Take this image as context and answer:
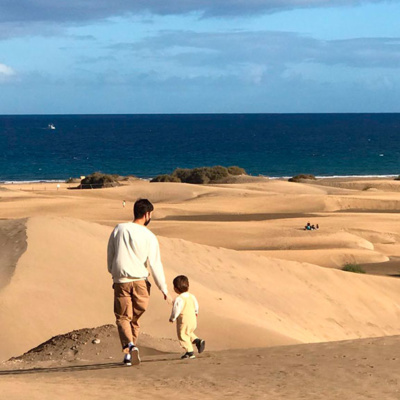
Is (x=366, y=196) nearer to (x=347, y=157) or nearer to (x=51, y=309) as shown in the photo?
(x=51, y=309)

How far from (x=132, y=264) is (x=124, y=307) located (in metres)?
0.43

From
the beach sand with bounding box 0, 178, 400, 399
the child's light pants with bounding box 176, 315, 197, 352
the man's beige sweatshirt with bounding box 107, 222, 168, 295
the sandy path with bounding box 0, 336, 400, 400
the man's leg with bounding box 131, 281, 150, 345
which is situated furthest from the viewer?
the child's light pants with bounding box 176, 315, 197, 352

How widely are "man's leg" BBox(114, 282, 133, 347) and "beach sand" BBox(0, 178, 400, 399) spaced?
428mm

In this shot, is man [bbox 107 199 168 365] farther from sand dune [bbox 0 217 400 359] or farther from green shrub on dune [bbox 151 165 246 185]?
green shrub on dune [bbox 151 165 246 185]

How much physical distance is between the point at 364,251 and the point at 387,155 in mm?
77042

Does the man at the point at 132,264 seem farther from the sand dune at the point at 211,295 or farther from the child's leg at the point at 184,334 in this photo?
the sand dune at the point at 211,295

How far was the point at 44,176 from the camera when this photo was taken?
250 feet

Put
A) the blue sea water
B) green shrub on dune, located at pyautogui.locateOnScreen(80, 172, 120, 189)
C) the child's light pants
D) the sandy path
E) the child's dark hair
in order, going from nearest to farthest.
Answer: the sandy path
the child's dark hair
the child's light pants
green shrub on dune, located at pyautogui.locateOnScreen(80, 172, 120, 189)
the blue sea water

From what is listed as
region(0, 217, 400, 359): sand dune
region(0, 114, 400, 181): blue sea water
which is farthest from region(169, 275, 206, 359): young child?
region(0, 114, 400, 181): blue sea water

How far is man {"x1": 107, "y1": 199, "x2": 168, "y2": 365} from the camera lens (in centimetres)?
836

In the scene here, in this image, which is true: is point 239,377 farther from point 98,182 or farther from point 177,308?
point 98,182

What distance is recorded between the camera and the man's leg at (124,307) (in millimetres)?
8430

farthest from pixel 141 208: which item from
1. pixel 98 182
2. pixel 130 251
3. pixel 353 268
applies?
pixel 98 182

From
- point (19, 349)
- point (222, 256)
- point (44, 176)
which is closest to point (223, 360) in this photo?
point (19, 349)
